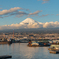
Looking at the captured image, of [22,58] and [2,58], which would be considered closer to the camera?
[2,58]

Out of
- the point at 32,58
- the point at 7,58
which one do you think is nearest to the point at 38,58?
the point at 32,58

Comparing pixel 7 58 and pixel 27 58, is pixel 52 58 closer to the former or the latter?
pixel 27 58

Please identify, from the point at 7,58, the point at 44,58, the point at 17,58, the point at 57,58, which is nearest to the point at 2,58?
the point at 7,58

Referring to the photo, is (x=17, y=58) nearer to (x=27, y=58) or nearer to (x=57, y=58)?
(x=27, y=58)

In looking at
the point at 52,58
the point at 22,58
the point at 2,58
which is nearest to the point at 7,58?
the point at 2,58

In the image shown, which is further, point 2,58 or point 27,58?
point 27,58

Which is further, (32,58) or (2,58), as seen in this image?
(32,58)

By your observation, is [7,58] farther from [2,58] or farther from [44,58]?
[44,58]
